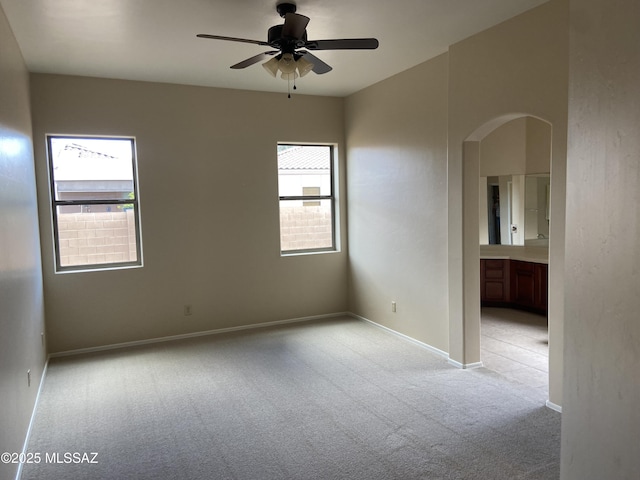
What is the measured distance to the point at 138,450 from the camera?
2967 millimetres

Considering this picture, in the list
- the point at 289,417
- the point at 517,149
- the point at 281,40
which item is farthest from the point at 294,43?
the point at 517,149

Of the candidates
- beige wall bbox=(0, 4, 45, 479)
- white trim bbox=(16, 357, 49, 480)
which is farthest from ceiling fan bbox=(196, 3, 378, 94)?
white trim bbox=(16, 357, 49, 480)

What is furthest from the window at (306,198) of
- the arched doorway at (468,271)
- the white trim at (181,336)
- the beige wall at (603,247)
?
the beige wall at (603,247)

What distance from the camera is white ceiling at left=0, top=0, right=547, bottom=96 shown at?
10.4 feet

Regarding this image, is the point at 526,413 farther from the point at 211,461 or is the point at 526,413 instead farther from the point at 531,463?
the point at 211,461

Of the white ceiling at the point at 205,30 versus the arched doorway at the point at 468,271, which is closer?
the white ceiling at the point at 205,30

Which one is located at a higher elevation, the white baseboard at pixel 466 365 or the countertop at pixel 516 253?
the countertop at pixel 516 253

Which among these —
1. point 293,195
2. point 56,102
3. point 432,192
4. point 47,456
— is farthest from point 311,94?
point 47,456

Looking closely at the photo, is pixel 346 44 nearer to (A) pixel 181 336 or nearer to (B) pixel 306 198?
(B) pixel 306 198

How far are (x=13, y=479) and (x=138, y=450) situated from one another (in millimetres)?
680

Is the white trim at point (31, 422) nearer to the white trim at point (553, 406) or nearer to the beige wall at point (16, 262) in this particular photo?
the beige wall at point (16, 262)

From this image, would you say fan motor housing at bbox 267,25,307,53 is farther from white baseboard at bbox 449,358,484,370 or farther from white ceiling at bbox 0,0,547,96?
white baseboard at bbox 449,358,484,370

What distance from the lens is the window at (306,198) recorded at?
599 centimetres

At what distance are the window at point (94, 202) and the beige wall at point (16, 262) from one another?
53cm
